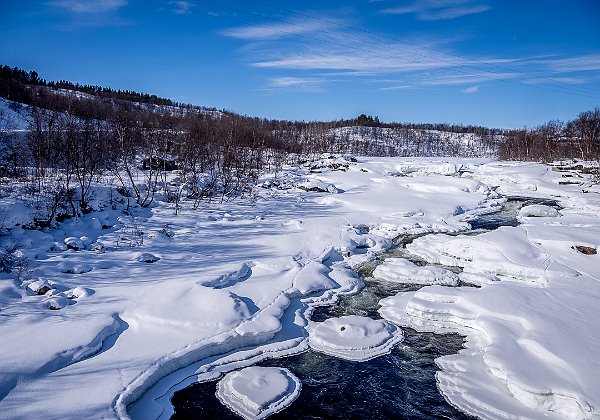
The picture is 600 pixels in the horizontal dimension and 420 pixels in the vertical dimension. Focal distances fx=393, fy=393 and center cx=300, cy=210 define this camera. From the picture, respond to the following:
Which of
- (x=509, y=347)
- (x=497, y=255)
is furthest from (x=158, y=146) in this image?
(x=509, y=347)

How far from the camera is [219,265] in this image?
955 centimetres

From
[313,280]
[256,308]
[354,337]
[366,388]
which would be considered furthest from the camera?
[313,280]

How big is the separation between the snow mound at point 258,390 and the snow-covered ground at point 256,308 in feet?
0.10

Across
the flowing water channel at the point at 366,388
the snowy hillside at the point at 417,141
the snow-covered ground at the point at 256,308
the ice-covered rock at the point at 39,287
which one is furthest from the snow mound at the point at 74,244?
the snowy hillside at the point at 417,141

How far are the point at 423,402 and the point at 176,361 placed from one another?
136 inches

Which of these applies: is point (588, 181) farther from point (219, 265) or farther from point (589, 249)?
point (219, 265)

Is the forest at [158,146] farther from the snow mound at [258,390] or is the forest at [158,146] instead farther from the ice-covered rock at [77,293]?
the snow mound at [258,390]

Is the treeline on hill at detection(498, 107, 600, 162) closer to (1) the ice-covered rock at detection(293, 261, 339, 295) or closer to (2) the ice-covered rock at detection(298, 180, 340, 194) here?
(2) the ice-covered rock at detection(298, 180, 340, 194)

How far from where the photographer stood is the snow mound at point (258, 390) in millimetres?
4922

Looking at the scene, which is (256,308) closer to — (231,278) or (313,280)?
(231,278)

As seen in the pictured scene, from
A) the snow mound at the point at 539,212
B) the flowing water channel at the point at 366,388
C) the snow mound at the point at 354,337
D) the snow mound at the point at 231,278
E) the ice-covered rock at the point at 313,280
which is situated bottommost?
the flowing water channel at the point at 366,388

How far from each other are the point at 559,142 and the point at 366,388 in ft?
170

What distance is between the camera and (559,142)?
153 ft

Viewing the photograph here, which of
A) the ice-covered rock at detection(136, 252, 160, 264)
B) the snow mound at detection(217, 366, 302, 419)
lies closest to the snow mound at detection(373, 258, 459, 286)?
the snow mound at detection(217, 366, 302, 419)
